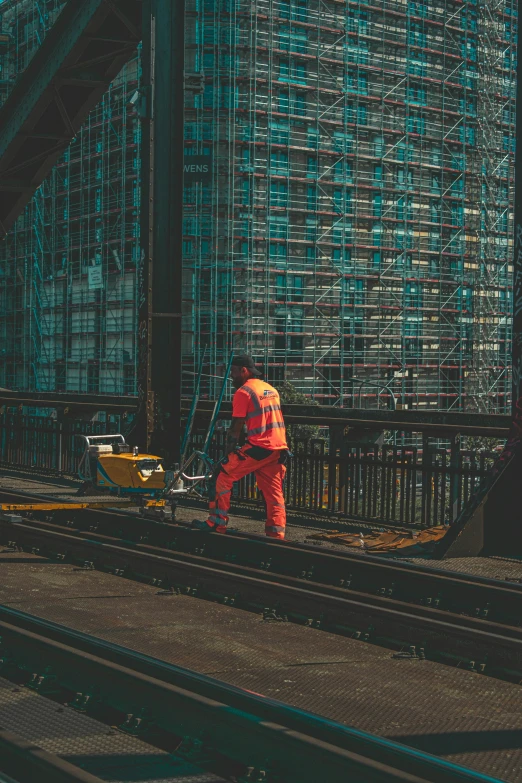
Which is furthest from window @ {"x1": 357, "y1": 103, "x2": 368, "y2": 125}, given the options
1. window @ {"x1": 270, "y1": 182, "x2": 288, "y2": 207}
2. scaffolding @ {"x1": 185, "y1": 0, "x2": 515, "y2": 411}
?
window @ {"x1": 270, "y1": 182, "x2": 288, "y2": 207}

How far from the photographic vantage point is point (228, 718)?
193 inches

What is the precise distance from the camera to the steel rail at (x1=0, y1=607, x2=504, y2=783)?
4.36 meters

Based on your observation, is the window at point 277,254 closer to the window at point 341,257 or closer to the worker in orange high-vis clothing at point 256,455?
the window at point 341,257

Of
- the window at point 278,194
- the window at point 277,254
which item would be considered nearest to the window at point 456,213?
the window at point 278,194

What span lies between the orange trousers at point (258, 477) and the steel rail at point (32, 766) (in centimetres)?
587

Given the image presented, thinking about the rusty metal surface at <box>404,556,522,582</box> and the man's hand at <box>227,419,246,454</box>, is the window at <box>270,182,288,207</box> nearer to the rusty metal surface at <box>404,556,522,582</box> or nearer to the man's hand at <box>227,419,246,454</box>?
the man's hand at <box>227,419,246,454</box>

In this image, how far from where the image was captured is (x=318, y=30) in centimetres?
4944

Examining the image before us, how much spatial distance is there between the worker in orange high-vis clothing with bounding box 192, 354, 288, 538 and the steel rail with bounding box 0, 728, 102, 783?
5.88m

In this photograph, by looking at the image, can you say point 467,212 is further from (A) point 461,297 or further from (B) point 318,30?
(B) point 318,30

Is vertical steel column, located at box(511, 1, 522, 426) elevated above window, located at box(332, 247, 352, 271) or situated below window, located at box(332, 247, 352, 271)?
below

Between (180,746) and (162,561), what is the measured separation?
4508mm

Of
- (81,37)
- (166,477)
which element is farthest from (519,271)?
(81,37)

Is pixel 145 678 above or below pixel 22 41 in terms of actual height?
below

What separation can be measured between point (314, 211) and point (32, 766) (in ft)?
152
